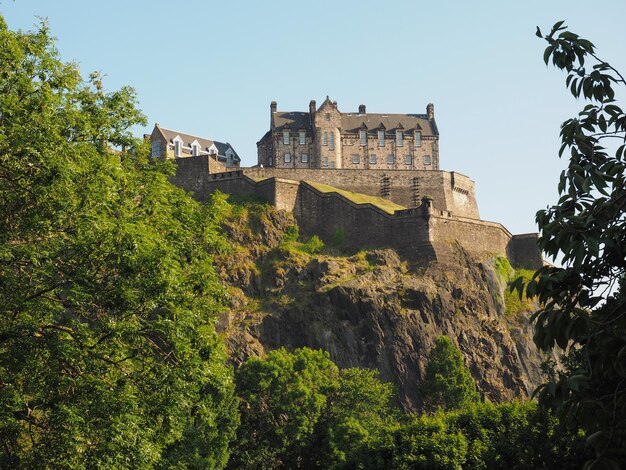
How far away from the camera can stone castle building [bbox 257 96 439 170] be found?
99.7 meters

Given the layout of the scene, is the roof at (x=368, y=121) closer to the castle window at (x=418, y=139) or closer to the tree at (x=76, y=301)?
the castle window at (x=418, y=139)

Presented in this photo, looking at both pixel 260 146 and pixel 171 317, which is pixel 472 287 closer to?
pixel 260 146

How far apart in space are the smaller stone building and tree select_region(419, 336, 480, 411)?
3640 centimetres

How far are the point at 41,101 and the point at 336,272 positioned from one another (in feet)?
184

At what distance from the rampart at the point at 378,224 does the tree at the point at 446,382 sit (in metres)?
12.9

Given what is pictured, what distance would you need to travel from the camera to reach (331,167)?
98.4 meters

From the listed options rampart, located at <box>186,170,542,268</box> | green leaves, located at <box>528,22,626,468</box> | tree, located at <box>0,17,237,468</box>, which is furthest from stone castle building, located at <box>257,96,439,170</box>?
green leaves, located at <box>528,22,626,468</box>

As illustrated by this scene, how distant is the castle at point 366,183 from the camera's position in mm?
83312

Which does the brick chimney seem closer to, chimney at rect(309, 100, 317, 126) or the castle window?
chimney at rect(309, 100, 317, 126)

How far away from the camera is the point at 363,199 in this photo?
88.8 meters

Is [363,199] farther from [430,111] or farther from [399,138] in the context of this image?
[430,111]

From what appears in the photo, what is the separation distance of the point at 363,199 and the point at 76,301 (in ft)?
221

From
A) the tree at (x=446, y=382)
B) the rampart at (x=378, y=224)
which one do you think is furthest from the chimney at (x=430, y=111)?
the tree at (x=446, y=382)

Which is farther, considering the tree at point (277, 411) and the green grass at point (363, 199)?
the green grass at point (363, 199)
